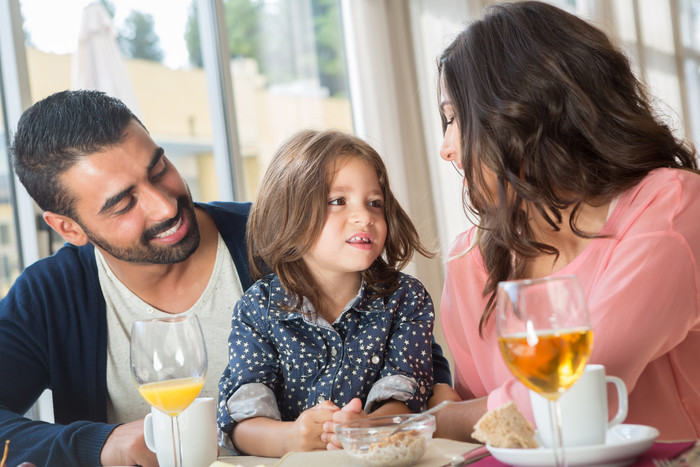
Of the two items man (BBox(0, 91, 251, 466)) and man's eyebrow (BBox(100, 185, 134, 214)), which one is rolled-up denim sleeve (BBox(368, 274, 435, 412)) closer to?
man (BBox(0, 91, 251, 466))

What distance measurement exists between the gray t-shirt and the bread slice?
1.09 metres

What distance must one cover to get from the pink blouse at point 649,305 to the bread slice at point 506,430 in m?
0.24

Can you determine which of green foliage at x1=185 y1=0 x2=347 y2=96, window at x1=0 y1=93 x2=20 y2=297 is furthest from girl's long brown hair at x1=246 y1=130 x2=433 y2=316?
green foliage at x1=185 y1=0 x2=347 y2=96

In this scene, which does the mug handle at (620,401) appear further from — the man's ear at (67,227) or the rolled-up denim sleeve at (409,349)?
the man's ear at (67,227)

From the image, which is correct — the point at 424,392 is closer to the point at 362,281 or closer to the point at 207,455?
the point at 362,281

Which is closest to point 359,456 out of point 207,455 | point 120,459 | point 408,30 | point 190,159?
point 207,455

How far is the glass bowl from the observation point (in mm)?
1015

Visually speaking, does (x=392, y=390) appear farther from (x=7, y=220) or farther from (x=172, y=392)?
(x=7, y=220)

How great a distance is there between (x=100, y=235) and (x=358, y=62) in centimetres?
247

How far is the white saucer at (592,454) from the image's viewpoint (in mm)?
836

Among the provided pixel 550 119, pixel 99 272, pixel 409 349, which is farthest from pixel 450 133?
pixel 99 272

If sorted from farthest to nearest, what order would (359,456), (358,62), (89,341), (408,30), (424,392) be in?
(408,30), (358,62), (89,341), (424,392), (359,456)

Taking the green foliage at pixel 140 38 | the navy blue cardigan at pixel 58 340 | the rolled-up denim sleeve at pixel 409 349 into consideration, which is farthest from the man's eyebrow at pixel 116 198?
the green foliage at pixel 140 38

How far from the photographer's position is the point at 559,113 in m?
1.42
